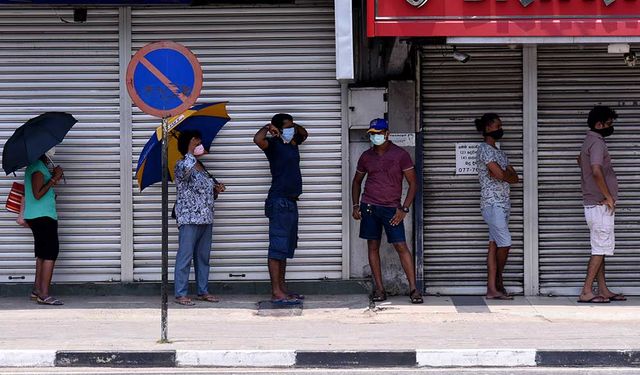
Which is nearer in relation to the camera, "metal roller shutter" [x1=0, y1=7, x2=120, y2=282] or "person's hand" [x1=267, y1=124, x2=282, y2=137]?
"person's hand" [x1=267, y1=124, x2=282, y2=137]

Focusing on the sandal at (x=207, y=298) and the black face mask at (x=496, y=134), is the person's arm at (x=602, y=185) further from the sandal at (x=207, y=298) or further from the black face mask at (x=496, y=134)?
the sandal at (x=207, y=298)

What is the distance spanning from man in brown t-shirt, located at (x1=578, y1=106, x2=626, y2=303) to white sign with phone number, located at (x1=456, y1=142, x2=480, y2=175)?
1.14 metres

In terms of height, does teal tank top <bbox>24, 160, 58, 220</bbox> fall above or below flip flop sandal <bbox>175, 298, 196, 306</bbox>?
above

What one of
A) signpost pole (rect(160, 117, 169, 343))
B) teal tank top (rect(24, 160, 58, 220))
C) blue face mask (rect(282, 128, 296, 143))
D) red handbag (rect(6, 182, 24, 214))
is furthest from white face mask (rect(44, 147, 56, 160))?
signpost pole (rect(160, 117, 169, 343))

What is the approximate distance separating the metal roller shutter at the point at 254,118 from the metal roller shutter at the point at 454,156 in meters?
1.01

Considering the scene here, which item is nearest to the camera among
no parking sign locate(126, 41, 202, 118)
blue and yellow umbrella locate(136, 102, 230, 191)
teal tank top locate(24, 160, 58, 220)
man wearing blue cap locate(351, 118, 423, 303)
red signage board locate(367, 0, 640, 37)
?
no parking sign locate(126, 41, 202, 118)

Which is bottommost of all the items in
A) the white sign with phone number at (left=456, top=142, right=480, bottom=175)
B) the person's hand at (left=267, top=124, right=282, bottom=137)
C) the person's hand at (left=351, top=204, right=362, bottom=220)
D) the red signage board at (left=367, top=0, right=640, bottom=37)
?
the person's hand at (left=351, top=204, right=362, bottom=220)

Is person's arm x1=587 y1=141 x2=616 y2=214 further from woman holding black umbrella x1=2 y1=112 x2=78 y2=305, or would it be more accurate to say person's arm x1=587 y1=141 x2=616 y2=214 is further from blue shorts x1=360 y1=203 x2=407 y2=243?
woman holding black umbrella x1=2 y1=112 x2=78 y2=305

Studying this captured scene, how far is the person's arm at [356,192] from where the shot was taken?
1169 centimetres

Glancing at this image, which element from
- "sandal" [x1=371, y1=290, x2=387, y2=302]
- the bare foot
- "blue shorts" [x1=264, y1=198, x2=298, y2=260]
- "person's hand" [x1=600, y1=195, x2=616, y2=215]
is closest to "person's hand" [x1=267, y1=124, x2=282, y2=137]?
"blue shorts" [x1=264, y1=198, x2=298, y2=260]

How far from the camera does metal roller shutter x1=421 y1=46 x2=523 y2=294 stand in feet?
39.7

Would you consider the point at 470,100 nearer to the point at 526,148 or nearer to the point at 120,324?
the point at 526,148

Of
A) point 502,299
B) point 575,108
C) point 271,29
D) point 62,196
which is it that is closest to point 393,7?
point 271,29

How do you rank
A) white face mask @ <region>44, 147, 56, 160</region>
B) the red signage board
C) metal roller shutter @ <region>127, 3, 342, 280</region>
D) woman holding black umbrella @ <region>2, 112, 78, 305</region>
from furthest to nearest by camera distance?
metal roller shutter @ <region>127, 3, 342, 280</region>
white face mask @ <region>44, 147, 56, 160</region>
woman holding black umbrella @ <region>2, 112, 78, 305</region>
the red signage board
